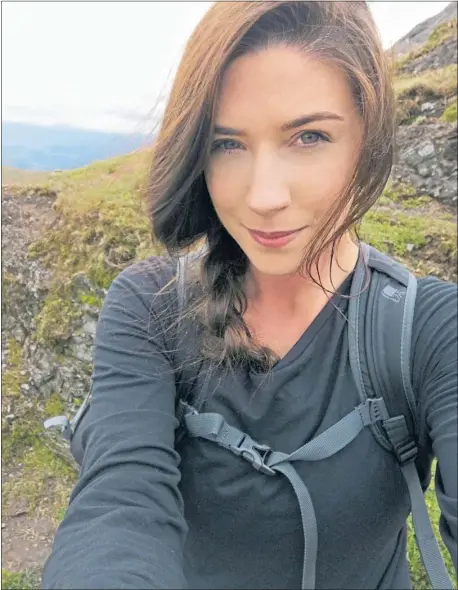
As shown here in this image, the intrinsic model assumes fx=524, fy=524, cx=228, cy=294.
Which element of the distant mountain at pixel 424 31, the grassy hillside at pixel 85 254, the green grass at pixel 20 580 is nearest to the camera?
the green grass at pixel 20 580

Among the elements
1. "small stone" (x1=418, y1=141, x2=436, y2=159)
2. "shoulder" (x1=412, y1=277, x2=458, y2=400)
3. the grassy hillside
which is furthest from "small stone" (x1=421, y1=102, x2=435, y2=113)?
"shoulder" (x1=412, y1=277, x2=458, y2=400)

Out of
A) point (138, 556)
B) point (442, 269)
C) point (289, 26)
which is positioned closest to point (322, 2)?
point (289, 26)

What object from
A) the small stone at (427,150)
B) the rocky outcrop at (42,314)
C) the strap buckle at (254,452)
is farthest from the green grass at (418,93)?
the strap buckle at (254,452)

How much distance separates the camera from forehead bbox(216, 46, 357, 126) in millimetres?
982

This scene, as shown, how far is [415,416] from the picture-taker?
3.26 feet

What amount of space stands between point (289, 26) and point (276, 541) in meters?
1.06

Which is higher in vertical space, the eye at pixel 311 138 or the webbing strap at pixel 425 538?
the eye at pixel 311 138

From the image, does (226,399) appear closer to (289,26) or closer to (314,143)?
(314,143)

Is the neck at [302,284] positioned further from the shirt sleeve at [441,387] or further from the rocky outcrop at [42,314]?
the rocky outcrop at [42,314]

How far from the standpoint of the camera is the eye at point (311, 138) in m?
1.02

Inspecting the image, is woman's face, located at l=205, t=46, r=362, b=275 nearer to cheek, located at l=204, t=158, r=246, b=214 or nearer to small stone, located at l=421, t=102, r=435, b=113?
cheek, located at l=204, t=158, r=246, b=214

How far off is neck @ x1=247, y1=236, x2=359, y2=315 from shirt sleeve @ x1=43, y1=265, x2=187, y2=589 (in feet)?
0.81

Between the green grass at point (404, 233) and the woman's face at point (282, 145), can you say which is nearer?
the woman's face at point (282, 145)

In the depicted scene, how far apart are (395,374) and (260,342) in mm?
332
